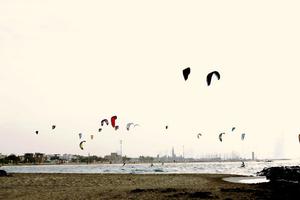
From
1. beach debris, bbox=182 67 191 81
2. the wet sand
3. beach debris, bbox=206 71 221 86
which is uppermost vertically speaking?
beach debris, bbox=206 71 221 86

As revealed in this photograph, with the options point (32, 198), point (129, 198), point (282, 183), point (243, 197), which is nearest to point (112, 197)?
point (129, 198)

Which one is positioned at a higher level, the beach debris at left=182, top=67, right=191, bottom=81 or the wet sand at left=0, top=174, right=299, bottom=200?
the beach debris at left=182, top=67, right=191, bottom=81

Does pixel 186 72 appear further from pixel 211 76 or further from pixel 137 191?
pixel 137 191

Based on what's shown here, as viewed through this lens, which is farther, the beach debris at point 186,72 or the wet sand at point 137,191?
the wet sand at point 137,191

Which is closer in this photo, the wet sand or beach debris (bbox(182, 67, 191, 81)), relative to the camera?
beach debris (bbox(182, 67, 191, 81))

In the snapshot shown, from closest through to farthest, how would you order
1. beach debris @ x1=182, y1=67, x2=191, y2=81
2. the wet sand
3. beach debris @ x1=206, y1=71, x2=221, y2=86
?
beach debris @ x1=182, y1=67, x2=191, y2=81 → beach debris @ x1=206, y1=71, x2=221, y2=86 → the wet sand

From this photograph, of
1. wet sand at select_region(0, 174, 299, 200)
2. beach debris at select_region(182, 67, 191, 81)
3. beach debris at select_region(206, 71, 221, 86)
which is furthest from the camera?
wet sand at select_region(0, 174, 299, 200)

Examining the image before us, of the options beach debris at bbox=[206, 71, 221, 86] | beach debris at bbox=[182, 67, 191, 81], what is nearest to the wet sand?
beach debris at bbox=[206, 71, 221, 86]

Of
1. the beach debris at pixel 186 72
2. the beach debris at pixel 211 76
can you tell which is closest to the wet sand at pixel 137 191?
the beach debris at pixel 211 76

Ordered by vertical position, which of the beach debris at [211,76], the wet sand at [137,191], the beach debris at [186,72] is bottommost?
the wet sand at [137,191]

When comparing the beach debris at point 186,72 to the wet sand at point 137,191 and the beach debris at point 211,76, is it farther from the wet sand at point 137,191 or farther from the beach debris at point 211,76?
the wet sand at point 137,191

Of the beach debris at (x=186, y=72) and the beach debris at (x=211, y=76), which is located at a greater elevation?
the beach debris at (x=211, y=76)

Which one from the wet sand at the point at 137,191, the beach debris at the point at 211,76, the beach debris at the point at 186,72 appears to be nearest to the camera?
the beach debris at the point at 186,72

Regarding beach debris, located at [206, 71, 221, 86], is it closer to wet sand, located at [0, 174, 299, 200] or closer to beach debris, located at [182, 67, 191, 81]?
beach debris, located at [182, 67, 191, 81]
